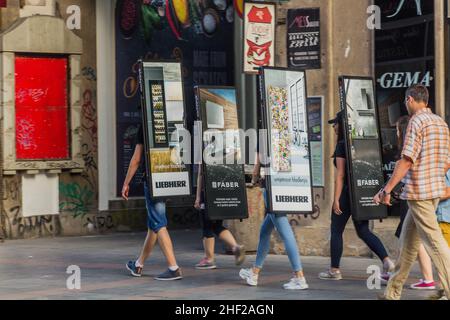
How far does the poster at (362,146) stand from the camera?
11.9 metres

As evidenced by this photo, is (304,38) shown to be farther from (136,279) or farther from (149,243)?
(136,279)

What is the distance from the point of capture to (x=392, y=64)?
14242mm

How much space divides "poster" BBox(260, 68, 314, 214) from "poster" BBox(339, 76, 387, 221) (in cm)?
50

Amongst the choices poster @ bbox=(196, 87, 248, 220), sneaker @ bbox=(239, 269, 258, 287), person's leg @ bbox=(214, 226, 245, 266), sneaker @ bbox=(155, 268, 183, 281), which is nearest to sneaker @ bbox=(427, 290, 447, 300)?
sneaker @ bbox=(239, 269, 258, 287)

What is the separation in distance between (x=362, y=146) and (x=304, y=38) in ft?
10.4

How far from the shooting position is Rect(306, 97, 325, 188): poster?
14.8 m

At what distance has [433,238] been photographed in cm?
953

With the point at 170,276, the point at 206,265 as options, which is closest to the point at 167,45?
the point at 206,265

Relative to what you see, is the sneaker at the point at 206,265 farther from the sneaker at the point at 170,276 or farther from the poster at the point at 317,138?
the poster at the point at 317,138

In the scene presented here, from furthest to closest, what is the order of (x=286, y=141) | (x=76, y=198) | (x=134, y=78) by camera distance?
1. (x=134, y=78)
2. (x=76, y=198)
3. (x=286, y=141)

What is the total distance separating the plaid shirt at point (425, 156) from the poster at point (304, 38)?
207 inches
